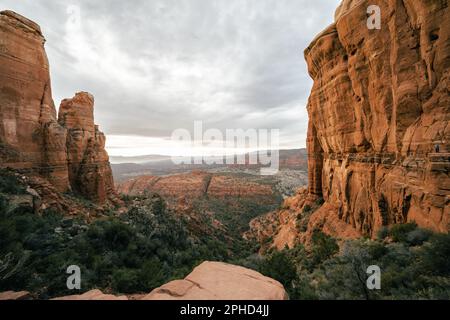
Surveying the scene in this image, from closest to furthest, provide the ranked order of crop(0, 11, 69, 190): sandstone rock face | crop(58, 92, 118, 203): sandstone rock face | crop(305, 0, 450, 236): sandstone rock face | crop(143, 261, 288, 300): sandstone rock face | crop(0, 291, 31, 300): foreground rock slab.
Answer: crop(143, 261, 288, 300): sandstone rock face, crop(0, 291, 31, 300): foreground rock slab, crop(305, 0, 450, 236): sandstone rock face, crop(0, 11, 69, 190): sandstone rock face, crop(58, 92, 118, 203): sandstone rock face

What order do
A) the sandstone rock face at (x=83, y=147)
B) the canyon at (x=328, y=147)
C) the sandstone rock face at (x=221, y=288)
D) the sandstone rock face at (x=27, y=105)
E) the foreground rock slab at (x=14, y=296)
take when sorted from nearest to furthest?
the sandstone rock face at (x=221, y=288), the foreground rock slab at (x=14, y=296), the canyon at (x=328, y=147), the sandstone rock face at (x=27, y=105), the sandstone rock face at (x=83, y=147)

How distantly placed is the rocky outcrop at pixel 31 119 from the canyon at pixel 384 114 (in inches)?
975


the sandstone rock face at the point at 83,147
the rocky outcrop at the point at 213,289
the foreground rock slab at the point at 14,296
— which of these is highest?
the sandstone rock face at the point at 83,147

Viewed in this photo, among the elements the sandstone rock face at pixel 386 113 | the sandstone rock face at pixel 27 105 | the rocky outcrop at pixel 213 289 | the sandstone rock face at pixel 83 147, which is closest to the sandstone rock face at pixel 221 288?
the rocky outcrop at pixel 213 289

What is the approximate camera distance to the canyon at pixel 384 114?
7902mm

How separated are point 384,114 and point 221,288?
13.0 metres

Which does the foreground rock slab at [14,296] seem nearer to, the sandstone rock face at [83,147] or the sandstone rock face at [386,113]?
the sandstone rock face at [386,113]

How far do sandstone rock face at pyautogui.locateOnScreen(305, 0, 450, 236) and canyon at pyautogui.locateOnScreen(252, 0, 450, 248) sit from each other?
42mm

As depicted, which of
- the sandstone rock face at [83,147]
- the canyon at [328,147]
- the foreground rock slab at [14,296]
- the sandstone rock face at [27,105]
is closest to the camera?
the foreground rock slab at [14,296]

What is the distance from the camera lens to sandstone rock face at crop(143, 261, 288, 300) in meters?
4.46

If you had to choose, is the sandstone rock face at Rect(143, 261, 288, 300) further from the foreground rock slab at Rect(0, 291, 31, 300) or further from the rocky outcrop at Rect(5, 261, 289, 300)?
the foreground rock slab at Rect(0, 291, 31, 300)

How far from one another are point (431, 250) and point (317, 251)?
6110mm

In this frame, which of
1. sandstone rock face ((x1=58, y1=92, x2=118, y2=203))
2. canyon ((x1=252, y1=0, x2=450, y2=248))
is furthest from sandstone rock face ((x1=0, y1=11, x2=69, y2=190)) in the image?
canyon ((x1=252, y1=0, x2=450, y2=248))

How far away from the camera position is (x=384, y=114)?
11.3 m
